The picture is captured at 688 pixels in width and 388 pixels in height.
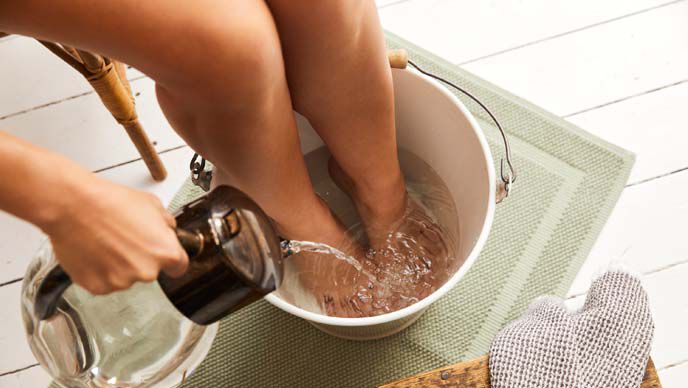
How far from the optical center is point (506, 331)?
76 cm

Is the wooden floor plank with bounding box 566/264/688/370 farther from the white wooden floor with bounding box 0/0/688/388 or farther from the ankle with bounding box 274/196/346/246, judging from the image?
the ankle with bounding box 274/196/346/246

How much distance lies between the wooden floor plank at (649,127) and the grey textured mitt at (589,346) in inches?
14.0

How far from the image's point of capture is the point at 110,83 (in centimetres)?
83

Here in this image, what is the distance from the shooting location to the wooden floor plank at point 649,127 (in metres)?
1.03

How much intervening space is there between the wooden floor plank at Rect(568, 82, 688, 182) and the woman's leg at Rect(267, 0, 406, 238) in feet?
1.50

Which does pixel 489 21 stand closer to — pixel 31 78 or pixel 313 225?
pixel 313 225

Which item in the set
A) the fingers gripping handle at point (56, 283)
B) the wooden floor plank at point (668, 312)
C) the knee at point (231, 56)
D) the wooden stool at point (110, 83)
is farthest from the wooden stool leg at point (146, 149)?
the wooden floor plank at point (668, 312)

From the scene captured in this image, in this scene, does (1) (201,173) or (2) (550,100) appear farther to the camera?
(2) (550,100)

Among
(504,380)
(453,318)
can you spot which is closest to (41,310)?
(504,380)

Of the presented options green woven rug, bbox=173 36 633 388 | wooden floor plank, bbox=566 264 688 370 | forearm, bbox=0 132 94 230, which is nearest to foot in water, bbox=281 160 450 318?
green woven rug, bbox=173 36 633 388

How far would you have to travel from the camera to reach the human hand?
1.13 ft

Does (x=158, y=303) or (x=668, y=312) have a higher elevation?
(x=158, y=303)

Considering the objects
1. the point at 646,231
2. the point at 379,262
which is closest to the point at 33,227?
the point at 379,262

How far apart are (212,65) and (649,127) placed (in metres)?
0.81
